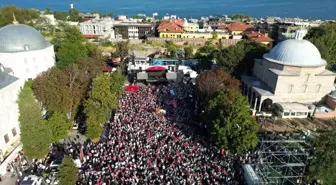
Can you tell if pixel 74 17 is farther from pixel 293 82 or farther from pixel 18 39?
pixel 293 82

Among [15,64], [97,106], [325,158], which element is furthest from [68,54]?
[325,158]

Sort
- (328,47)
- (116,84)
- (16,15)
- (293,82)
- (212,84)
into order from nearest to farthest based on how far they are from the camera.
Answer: (212,84) → (116,84) → (293,82) → (328,47) → (16,15)

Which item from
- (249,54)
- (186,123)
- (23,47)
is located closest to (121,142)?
(186,123)

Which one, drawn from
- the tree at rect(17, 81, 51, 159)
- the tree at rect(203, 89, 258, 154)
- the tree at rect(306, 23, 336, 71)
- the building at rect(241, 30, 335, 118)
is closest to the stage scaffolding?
the tree at rect(203, 89, 258, 154)

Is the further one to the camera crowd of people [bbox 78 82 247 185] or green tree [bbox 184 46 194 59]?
green tree [bbox 184 46 194 59]

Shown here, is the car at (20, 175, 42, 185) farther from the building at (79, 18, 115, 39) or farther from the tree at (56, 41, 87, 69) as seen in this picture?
the building at (79, 18, 115, 39)

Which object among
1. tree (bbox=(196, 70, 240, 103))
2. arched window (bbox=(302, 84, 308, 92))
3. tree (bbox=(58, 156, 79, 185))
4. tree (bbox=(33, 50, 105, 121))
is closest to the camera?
tree (bbox=(58, 156, 79, 185))
